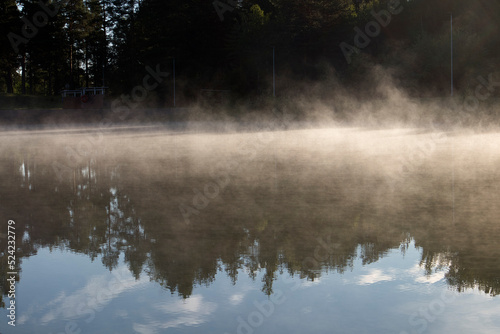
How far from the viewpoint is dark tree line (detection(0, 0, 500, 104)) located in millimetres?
57594

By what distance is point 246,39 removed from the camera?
235 feet

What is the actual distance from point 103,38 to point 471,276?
284ft

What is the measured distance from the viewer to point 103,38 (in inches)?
3393

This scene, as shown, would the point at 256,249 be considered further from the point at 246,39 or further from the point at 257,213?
the point at 246,39

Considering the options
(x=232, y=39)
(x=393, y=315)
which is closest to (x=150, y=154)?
(x=393, y=315)

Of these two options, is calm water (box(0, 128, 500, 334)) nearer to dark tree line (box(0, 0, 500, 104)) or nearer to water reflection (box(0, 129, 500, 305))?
water reflection (box(0, 129, 500, 305))

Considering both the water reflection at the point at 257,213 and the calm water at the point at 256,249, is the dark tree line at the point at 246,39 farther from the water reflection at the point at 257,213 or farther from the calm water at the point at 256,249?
the calm water at the point at 256,249

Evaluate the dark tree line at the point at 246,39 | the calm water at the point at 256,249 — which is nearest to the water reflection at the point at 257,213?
the calm water at the point at 256,249

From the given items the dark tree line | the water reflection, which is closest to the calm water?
the water reflection

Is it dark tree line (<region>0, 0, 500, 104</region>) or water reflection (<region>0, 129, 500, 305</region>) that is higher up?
dark tree line (<region>0, 0, 500, 104</region>)

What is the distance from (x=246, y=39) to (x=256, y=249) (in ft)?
220

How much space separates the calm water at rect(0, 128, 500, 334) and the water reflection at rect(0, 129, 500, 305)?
0.10 ft

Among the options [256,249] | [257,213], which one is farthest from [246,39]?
[256,249]

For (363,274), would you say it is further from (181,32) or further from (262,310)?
(181,32)
